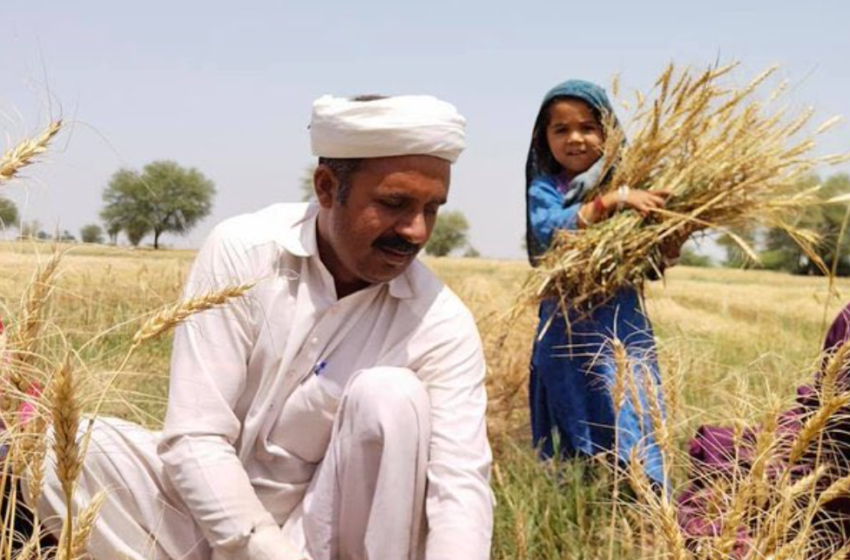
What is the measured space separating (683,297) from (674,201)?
1100cm

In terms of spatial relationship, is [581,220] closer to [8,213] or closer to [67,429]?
[8,213]

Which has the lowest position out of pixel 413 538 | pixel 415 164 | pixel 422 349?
pixel 413 538

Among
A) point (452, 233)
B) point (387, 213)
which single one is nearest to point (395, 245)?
point (387, 213)

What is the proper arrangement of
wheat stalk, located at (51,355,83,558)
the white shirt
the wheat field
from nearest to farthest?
wheat stalk, located at (51,355,83,558) → the wheat field → the white shirt

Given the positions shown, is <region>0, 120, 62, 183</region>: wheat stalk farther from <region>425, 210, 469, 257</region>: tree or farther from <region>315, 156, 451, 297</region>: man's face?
<region>425, 210, 469, 257</region>: tree

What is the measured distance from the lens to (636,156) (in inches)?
128

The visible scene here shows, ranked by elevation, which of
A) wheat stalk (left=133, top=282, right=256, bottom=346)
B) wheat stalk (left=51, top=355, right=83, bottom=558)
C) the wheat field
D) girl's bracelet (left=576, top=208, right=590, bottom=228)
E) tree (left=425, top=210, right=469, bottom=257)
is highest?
wheat stalk (left=133, top=282, right=256, bottom=346)

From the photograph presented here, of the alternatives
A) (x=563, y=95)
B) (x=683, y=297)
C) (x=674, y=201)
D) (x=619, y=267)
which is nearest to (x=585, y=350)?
(x=619, y=267)

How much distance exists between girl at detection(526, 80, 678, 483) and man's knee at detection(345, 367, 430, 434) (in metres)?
1.25

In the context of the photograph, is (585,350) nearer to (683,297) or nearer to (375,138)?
(375,138)

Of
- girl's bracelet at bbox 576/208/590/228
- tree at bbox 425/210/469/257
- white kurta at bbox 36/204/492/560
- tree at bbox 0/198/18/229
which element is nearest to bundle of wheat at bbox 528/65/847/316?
girl's bracelet at bbox 576/208/590/228

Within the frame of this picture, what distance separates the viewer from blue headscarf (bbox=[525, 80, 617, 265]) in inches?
131

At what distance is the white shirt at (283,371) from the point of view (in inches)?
78.7

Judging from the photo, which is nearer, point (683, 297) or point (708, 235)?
point (708, 235)
